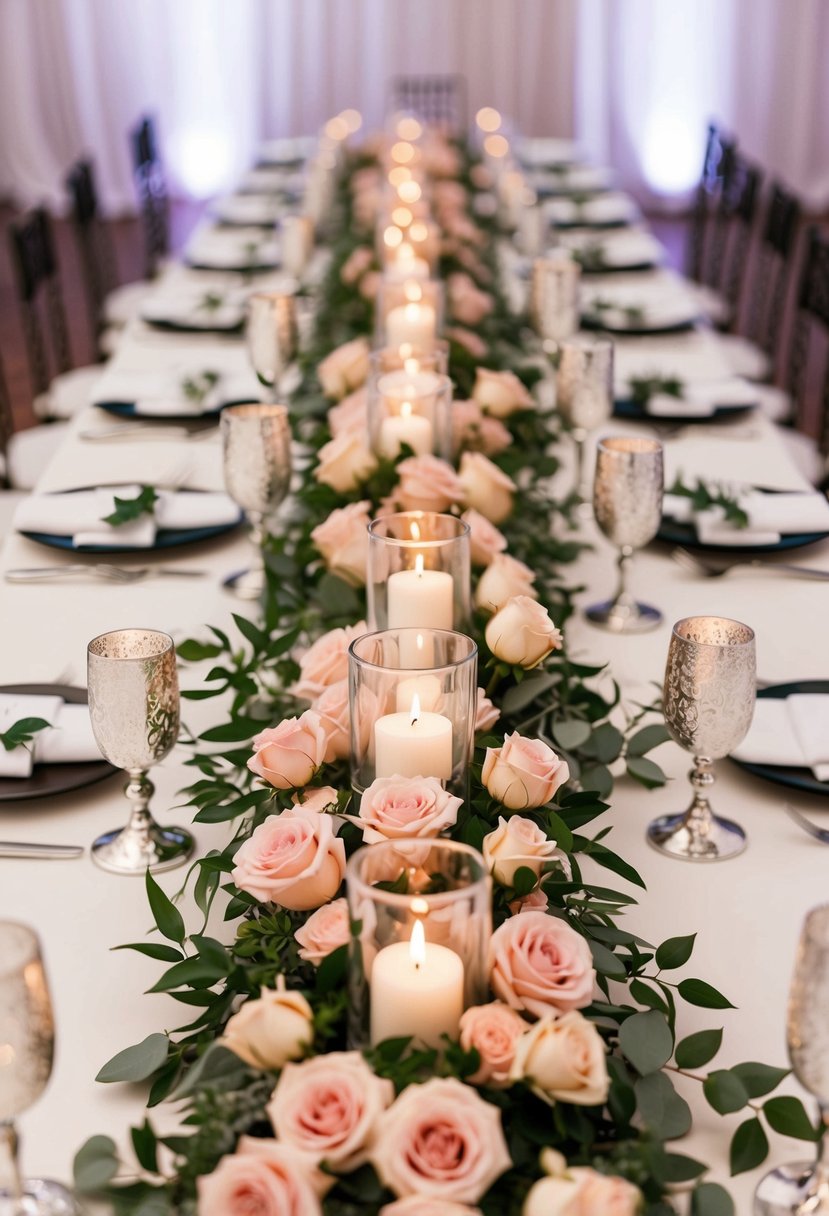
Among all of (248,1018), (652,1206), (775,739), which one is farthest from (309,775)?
(775,739)

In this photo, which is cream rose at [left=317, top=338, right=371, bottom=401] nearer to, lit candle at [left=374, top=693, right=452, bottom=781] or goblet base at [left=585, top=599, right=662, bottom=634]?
goblet base at [left=585, top=599, right=662, bottom=634]

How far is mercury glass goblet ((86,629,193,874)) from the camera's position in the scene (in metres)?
1.17

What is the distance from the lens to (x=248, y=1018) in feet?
2.57

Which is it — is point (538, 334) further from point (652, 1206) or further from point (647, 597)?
point (652, 1206)

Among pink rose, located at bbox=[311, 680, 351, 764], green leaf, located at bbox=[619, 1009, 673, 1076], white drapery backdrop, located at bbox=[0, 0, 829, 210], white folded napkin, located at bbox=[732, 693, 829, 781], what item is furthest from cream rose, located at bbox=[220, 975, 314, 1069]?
white drapery backdrop, located at bbox=[0, 0, 829, 210]

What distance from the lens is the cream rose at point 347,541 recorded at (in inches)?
58.2

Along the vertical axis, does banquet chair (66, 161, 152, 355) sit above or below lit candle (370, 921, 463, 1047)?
below

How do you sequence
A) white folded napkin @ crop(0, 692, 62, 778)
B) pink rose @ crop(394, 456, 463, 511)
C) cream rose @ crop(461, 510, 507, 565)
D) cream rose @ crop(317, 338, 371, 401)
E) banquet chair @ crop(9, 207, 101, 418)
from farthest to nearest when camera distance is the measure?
1. banquet chair @ crop(9, 207, 101, 418)
2. cream rose @ crop(317, 338, 371, 401)
3. pink rose @ crop(394, 456, 463, 511)
4. cream rose @ crop(461, 510, 507, 565)
5. white folded napkin @ crop(0, 692, 62, 778)

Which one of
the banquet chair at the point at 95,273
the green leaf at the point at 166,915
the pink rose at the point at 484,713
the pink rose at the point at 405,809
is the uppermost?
the pink rose at the point at 405,809

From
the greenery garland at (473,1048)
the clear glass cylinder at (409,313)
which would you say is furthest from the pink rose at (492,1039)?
the clear glass cylinder at (409,313)

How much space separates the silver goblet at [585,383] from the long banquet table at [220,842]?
0.58ft

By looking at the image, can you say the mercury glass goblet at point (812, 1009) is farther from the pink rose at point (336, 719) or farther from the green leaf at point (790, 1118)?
the pink rose at point (336, 719)

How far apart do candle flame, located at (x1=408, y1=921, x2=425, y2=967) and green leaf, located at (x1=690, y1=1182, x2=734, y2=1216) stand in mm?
208

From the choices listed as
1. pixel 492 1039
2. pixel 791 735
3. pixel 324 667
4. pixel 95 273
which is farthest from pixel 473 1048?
pixel 95 273
